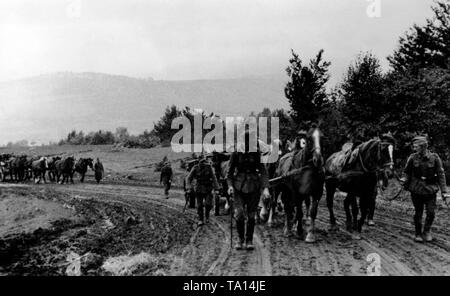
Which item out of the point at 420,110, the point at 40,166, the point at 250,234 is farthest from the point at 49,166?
the point at 250,234

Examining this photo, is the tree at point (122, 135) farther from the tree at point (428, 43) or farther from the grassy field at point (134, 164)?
the tree at point (428, 43)

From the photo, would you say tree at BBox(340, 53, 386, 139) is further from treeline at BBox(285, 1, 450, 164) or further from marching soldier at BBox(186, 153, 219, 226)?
marching soldier at BBox(186, 153, 219, 226)

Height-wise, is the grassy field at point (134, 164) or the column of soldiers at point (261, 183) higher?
the column of soldiers at point (261, 183)

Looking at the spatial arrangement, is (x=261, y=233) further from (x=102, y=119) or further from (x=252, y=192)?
(x=102, y=119)

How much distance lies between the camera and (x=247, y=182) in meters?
8.85

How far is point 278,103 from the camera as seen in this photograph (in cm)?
19825

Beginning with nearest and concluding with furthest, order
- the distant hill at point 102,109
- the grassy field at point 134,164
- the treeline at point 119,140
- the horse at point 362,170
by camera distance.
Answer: the horse at point 362,170 → the grassy field at point 134,164 → the treeline at point 119,140 → the distant hill at point 102,109

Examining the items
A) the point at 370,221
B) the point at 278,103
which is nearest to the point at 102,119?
the point at 278,103

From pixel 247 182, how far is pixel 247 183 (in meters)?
0.02

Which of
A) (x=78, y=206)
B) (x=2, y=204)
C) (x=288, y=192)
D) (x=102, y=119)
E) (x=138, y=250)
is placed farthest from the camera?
(x=102, y=119)

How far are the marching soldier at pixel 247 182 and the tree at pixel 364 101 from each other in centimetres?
1251

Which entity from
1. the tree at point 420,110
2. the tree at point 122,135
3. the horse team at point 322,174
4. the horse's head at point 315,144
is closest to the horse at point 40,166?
the tree at point 420,110

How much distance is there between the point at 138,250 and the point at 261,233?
3002 millimetres

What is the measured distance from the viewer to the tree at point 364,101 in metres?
21.3
